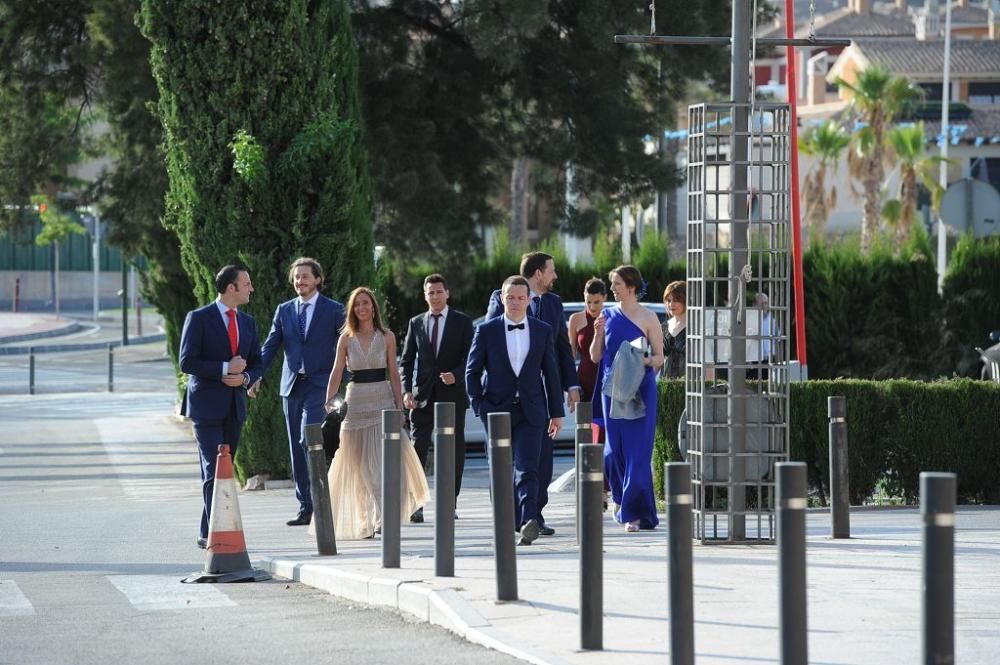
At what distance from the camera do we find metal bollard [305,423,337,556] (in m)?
11.2

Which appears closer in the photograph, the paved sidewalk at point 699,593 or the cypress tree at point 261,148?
the paved sidewalk at point 699,593

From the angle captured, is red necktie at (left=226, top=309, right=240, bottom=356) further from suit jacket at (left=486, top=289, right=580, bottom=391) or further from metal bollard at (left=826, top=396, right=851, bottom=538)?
metal bollard at (left=826, top=396, right=851, bottom=538)

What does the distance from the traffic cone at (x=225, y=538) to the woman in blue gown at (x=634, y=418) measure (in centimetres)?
287

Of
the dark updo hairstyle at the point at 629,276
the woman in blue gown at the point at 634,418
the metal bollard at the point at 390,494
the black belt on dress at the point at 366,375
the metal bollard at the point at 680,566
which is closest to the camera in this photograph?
the metal bollard at the point at 680,566

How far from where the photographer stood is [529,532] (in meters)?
11.8

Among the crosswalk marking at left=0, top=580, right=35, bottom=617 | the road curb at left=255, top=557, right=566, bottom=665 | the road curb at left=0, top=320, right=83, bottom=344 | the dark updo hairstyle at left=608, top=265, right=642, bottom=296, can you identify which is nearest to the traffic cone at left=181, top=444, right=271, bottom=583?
the road curb at left=255, top=557, right=566, bottom=665

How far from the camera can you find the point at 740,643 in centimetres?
778

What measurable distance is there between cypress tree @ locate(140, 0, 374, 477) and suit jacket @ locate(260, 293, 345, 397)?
12.1 ft

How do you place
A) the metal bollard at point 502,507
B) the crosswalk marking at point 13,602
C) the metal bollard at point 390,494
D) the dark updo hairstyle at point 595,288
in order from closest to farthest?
1. the metal bollard at point 502,507
2. the crosswalk marking at point 13,602
3. the metal bollard at point 390,494
4. the dark updo hairstyle at point 595,288

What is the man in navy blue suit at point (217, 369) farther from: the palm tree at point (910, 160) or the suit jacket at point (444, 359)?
the palm tree at point (910, 160)

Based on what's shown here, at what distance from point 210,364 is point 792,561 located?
6997mm

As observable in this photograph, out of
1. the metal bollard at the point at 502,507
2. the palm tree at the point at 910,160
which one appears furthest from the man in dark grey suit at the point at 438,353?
the palm tree at the point at 910,160

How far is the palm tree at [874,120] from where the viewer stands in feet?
194

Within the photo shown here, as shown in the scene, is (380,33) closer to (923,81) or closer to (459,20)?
(459,20)
